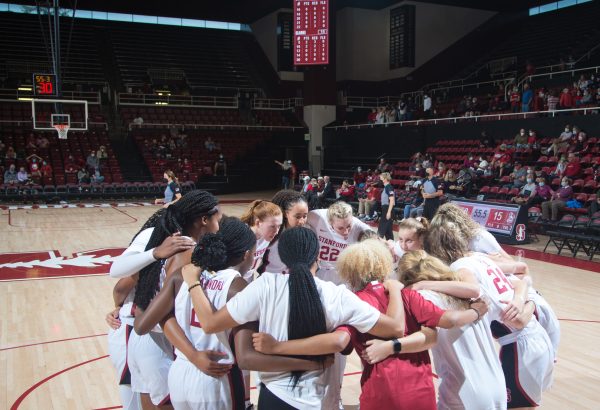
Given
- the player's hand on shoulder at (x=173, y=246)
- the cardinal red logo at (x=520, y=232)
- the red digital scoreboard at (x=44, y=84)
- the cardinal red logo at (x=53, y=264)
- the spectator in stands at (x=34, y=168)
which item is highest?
the red digital scoreboard at (x=44, y=84)

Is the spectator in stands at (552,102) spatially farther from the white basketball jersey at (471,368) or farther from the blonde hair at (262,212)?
the white basketball jersey at (471,368)

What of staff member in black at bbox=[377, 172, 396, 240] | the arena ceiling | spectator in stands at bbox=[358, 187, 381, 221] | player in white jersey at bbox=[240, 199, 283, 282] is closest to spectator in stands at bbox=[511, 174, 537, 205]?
staff member in black at bbox=[377, 172, 396, 240]

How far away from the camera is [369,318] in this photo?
95.2 inches

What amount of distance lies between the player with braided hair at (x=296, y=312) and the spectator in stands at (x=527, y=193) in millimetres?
12314

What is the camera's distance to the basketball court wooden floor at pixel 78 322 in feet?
15.7

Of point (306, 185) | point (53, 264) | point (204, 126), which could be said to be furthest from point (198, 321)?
point (204, 126)

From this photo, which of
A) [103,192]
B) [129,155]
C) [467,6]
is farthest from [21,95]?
[467,6]

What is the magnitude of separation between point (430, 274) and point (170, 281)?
121 cm

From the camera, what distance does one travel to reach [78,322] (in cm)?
691

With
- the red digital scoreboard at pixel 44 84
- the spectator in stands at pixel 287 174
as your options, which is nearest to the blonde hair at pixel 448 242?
the red digital scoreboard at pixel 44 84

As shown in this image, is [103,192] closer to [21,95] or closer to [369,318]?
[21,95]

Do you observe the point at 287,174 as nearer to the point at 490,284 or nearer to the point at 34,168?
the point at 34,168

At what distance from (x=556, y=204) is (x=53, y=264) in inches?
419

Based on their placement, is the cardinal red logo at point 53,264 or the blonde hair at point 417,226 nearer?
the blonde hair at point 417,226
